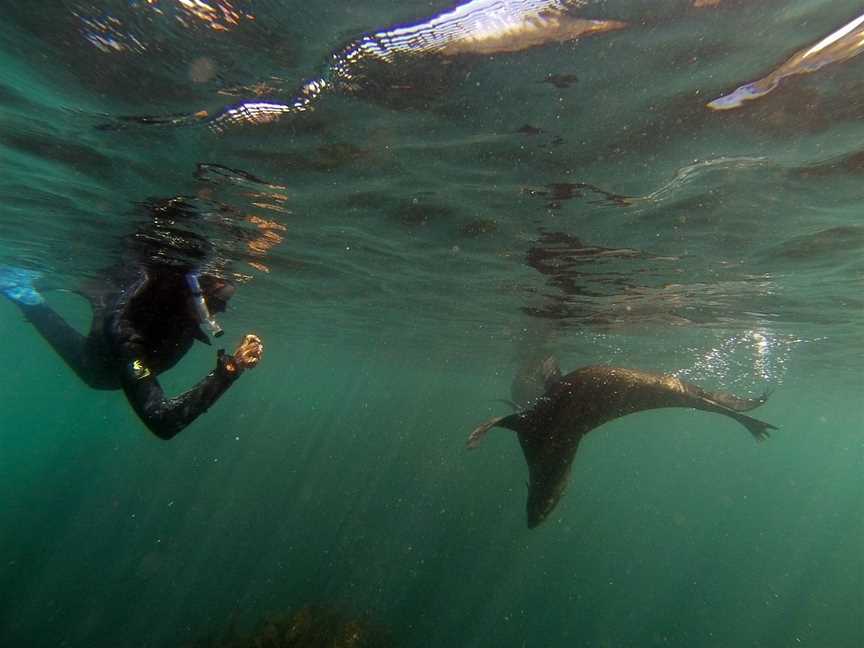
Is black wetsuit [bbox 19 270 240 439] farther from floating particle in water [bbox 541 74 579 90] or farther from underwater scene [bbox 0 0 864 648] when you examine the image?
floating particle in water [bbox 541 74 579 90]

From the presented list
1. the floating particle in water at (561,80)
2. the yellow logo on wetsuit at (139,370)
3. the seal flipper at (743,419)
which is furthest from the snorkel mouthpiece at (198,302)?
the seal flipper at (743,419)

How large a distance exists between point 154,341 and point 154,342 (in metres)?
0.02

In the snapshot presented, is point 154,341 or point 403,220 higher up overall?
point 403,220

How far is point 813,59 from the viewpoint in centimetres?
548

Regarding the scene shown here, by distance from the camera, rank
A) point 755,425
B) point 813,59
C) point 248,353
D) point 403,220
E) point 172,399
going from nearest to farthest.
Result: point 172,399
point 248,353
point 813,59
point 755,425
point 403,220

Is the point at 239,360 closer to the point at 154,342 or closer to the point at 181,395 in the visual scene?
the point at 181,395

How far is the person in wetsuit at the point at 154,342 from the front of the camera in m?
4.61

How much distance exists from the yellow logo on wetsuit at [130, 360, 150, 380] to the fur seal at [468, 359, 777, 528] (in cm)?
398

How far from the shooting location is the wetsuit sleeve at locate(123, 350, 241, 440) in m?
4.51

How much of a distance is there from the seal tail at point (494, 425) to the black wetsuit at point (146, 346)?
11.1 ft

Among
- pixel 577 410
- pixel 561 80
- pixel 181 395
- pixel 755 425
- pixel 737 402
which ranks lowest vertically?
pixel 181 395

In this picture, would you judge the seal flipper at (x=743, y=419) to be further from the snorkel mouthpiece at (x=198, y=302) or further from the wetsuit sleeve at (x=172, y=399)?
the snorkel mouthpiece at (x=198, y=302)

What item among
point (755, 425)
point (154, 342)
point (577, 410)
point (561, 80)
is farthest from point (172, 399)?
point (755, 425)

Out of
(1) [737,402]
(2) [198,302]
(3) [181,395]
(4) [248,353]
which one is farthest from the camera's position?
(1) [737,402]
